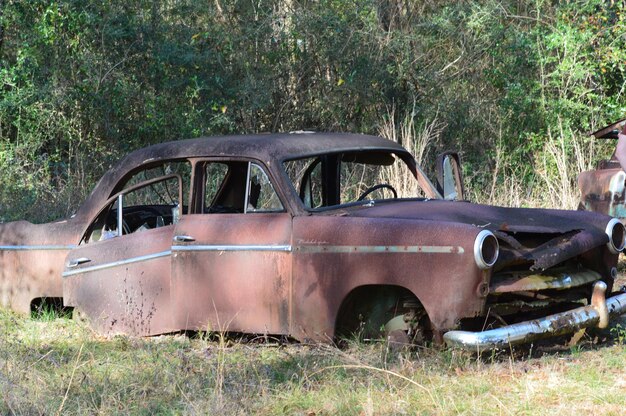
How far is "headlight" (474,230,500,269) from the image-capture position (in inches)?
224

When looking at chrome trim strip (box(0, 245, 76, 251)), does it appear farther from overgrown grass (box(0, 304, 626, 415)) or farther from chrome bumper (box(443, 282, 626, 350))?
chrome bumper (box(443, 282, 626, 350))

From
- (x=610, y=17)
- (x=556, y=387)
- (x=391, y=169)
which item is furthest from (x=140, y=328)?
(x=610, y=17)

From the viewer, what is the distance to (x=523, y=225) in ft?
21.1

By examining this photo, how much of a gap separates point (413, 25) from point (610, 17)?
345 cm

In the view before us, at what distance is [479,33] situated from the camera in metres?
17.3

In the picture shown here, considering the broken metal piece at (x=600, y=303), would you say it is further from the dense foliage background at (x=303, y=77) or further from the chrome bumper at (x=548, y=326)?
the dense foliage background at (x=303, y=77)

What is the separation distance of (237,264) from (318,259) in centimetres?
62

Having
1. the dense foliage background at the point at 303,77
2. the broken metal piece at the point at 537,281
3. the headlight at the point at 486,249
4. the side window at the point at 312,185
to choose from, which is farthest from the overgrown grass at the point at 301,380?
the dense foliage background at the point at 303,77

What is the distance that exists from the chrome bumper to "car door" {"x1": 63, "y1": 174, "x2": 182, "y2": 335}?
2121 millimetres

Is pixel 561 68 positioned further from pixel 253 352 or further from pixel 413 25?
pixel 253 352

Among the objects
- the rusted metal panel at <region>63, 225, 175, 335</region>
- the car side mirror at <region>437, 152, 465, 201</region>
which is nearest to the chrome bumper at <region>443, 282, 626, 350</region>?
the car side mirror at <region>437, 152, 465, 201</region>

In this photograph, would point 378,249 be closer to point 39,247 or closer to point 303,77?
point 39,247

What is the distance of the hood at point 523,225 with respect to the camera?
19.9 ft

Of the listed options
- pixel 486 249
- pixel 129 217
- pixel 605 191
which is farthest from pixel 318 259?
pixel 605 191
